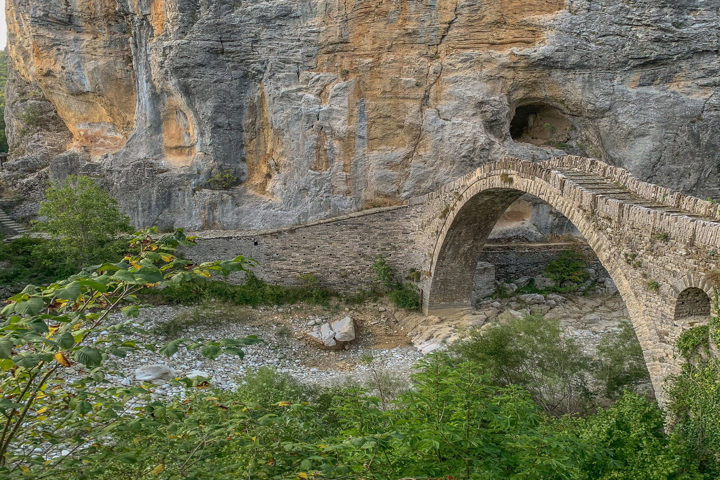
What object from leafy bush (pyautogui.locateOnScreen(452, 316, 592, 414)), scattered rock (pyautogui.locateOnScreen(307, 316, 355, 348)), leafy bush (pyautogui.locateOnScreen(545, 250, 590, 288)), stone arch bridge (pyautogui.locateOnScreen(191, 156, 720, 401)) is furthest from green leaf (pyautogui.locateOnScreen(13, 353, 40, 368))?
leafy bush (pyautogui.locateOnScreen(545, 250, 590, 288))

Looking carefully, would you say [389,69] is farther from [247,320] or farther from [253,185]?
[247,320]

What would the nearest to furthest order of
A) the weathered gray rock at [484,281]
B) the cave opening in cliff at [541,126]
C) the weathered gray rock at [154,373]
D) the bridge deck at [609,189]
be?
the bridge deck at [609,189] → the weathered gray rock at [154,373] → the weathered gray rock at [484,281] → the cave opening in cliff at [541,126]

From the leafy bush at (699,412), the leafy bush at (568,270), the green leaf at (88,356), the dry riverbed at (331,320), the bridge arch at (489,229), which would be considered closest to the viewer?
the green leaf at (88,356)

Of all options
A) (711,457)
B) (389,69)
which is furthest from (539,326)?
(389,69)

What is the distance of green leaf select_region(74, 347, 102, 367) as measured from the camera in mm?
1981

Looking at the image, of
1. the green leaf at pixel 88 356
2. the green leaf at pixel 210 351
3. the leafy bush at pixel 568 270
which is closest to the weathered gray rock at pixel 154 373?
the green leaf at pixel 210 351

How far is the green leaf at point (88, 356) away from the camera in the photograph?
1.98 m

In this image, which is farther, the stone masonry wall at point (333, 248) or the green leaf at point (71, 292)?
the stone masonry wall at point (333, 248)

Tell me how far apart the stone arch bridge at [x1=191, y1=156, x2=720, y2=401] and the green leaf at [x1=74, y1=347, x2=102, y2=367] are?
6.39 m

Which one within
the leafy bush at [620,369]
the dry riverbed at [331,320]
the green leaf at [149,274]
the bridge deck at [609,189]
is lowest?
the dry riverbed at [331,320]

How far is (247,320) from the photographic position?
13539 mm

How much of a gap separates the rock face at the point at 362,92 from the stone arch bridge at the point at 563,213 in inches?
63.6

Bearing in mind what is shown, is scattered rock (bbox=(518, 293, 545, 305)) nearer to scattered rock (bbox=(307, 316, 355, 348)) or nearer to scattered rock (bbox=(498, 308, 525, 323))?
scattered rock (bbox=(498, 308, 525, 323))

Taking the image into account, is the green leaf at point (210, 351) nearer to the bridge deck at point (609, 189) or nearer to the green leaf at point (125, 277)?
the green leaf at point (125, 277)
